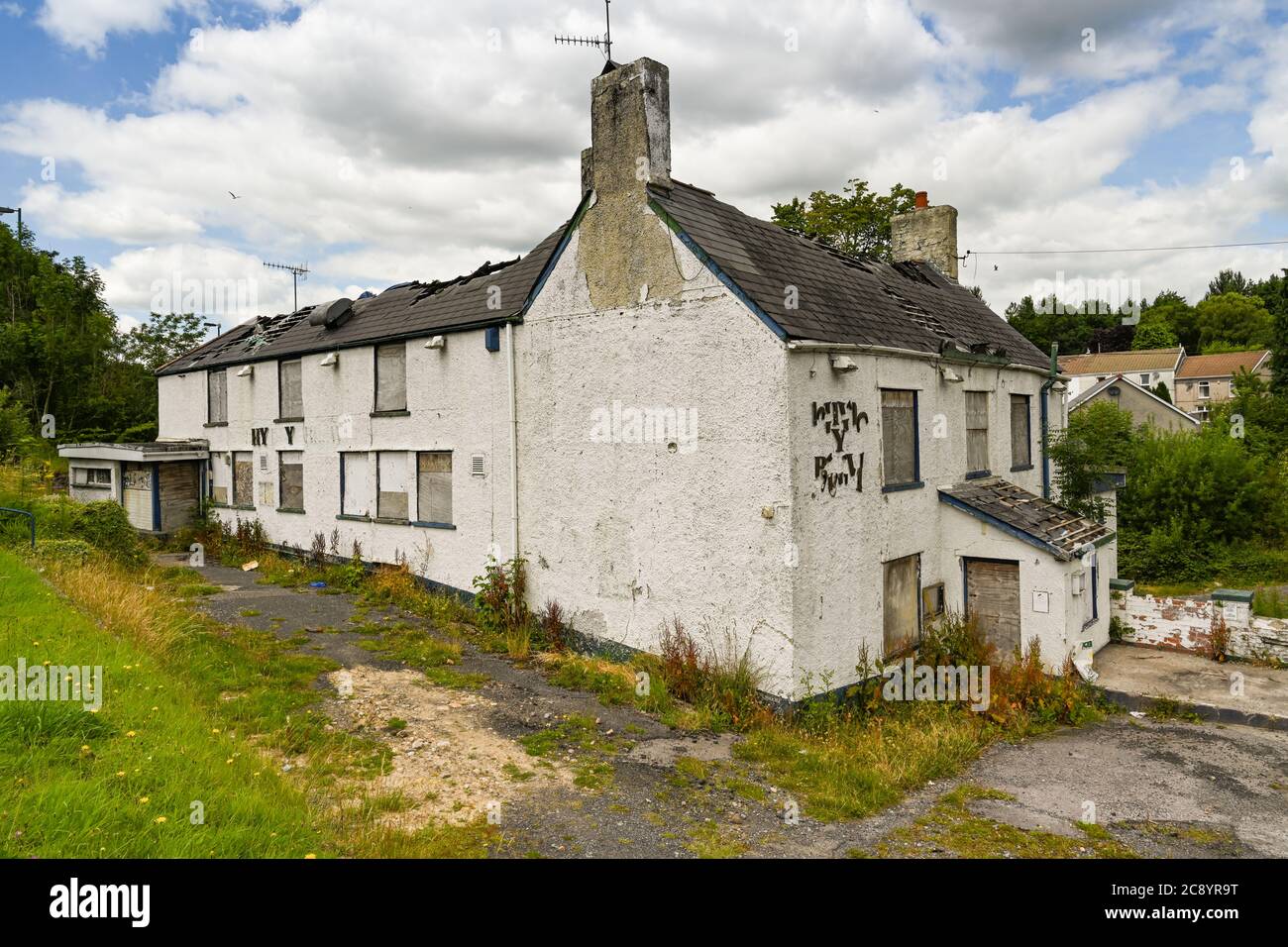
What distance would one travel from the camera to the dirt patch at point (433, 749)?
23.7ft

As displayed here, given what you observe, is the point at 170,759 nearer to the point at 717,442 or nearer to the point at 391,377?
the point at 717,442

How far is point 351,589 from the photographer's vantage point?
1675 centimetres

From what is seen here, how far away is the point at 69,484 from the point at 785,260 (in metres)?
24.7

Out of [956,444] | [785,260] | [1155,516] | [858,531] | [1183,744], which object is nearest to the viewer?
[1183,744]

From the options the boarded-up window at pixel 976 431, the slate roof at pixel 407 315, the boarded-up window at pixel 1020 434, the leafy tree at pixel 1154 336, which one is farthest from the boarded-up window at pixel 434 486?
the leafy tree at pixel 1154 336

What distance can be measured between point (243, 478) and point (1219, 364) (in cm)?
7274

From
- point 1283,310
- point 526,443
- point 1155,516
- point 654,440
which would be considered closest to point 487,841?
point 654,440

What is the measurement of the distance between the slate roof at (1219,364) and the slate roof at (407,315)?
6660 cm

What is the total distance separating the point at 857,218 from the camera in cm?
3247

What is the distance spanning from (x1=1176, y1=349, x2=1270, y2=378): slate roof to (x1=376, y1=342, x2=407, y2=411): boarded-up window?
68067 millimetres

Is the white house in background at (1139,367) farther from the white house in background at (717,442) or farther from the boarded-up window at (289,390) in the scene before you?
the boarded-up window at (289,390)

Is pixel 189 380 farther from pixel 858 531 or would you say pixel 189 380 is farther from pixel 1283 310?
pixel 1283 310

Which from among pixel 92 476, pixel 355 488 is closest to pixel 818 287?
pixel 355 488
